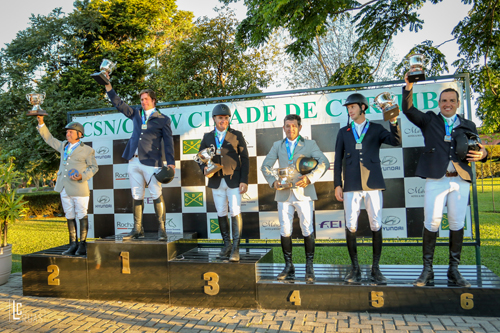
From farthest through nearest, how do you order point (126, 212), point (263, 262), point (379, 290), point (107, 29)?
point (107, 29), point (126, 212), point (263, 262), point (379, 290)

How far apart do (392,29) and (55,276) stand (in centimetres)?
668

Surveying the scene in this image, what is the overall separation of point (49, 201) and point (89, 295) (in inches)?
570

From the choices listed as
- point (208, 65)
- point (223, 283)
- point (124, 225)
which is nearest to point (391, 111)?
point (223, 283)

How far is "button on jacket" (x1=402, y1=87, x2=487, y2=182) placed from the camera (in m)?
3.21

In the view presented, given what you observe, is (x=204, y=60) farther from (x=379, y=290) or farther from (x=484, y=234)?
(x=379, y=290)

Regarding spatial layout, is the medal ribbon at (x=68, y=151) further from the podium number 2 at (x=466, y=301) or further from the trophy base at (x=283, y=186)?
the podium number 2 at (x=466, y=301)

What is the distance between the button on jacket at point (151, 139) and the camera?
13.8 ft

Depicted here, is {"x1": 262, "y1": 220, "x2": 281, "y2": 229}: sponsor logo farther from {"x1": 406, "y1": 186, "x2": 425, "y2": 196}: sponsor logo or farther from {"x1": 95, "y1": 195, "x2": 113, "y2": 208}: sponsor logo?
{"x1": 95, "y1": 195, "x2": 113, "y2": 208}: sponsor logo

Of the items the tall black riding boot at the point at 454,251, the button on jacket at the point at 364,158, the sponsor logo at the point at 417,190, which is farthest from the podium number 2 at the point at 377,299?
the sponsor logo at the point at 417,190

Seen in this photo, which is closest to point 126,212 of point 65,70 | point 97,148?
point 97,148

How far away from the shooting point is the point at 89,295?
162 inches

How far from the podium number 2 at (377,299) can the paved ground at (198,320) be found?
0.33ft

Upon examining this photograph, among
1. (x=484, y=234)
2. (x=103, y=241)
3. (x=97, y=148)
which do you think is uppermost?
(x=97, y=148)

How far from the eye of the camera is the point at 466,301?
309 cm
